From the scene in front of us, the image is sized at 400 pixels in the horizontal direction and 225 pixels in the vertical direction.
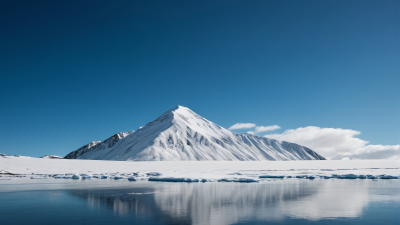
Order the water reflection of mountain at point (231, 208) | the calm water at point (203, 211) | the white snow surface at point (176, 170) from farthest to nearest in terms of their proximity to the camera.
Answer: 1. the white snow surface at point (176, 170)
2. the water reflection of mountain at point (231, 208)
3. the calm water at point (203, 211)

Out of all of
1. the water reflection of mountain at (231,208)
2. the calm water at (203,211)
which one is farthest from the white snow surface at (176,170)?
the calm water at (203,211)

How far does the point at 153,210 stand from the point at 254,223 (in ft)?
18.4

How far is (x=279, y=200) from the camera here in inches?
719

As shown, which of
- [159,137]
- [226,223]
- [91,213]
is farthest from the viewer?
[159,137]

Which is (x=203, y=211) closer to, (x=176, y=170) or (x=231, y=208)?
(x=231, y=208)

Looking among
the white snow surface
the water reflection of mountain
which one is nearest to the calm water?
the water reflection of mountain

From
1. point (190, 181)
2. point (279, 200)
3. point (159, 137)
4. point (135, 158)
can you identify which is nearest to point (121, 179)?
point (190, 181)

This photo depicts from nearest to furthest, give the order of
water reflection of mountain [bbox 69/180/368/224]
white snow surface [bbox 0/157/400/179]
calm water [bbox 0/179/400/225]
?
1. calm water [bbox 0/179/400/225]
2. water reflection of mountain [bbox 69/180/368/224]
3. white snow surface [bbox 0/157/400/179]

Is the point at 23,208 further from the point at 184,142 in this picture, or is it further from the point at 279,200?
the point at 184,142

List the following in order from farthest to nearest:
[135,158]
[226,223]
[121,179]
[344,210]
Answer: [135,158] < [121,179] < [344,210] < [226,223]

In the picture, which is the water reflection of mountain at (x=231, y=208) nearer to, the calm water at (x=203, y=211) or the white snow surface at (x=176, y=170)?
the calm water at (x=203, y=211)

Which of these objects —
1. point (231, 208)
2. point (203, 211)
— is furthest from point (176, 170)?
point (203, 211)

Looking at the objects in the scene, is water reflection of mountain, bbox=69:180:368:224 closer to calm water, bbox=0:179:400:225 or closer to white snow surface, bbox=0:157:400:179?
calm water, bbox=0:179:400:225

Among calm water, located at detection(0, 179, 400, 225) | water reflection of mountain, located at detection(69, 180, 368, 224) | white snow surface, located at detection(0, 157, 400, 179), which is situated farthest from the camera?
white snow surface, located at detection(0, 157, 400, 179)
